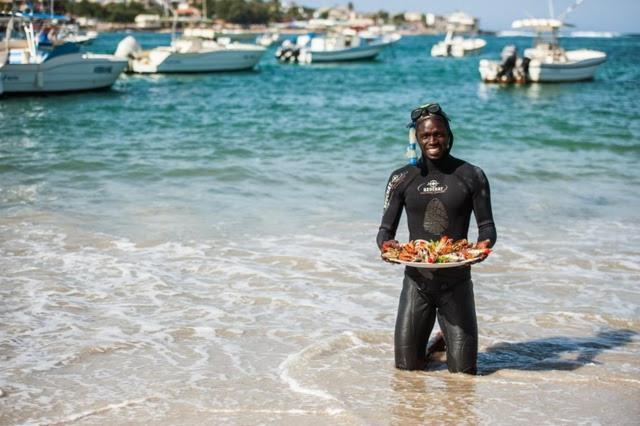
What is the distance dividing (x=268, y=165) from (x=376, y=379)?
10503 millimetres

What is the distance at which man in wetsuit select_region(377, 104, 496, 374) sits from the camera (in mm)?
5570

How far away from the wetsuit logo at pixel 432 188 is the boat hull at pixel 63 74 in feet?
94.4

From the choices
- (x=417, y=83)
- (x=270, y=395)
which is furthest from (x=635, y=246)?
(x=417, y=83)

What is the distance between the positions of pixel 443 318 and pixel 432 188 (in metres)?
0.83

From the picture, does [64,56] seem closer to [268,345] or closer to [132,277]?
[132,277]

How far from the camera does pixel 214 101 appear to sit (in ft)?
108

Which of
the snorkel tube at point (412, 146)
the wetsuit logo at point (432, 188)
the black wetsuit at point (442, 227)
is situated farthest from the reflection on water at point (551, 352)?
the snorkel tube at point (412, 146)

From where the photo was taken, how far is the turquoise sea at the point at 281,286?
5641 millimetres

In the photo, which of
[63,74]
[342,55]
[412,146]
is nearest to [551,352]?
[412,146]

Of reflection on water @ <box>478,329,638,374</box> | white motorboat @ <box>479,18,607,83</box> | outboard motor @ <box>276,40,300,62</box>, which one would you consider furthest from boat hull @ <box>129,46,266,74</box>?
reflection on water @ <box>478,329,638,374</box>

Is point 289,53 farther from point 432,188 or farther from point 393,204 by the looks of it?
point 432,188

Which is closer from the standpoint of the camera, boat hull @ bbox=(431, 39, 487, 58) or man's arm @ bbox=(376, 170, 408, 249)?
man's arm @ bbox=(376, 170, 408, 249)

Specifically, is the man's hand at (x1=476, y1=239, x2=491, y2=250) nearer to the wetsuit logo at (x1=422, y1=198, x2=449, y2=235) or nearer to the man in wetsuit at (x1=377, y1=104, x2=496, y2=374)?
the man in wetsuit at (x1=377, y1=104, x2=496, y2=374)

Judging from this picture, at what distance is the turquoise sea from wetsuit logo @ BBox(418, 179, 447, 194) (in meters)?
1.21
